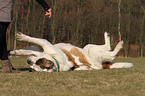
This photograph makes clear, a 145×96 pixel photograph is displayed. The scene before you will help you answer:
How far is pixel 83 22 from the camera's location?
2592 centimetres

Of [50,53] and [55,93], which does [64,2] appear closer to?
[50,53]

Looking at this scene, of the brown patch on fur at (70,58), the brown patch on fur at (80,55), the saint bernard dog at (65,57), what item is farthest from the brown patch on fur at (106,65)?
the brown patch on fur at (70,58)

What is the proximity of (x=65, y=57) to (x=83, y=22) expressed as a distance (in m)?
20.5

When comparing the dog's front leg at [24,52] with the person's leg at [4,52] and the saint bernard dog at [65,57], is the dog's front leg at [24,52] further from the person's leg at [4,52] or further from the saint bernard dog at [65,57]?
the person's leg at [4,52]

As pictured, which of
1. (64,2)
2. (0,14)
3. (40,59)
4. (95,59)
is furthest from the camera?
(64,2)

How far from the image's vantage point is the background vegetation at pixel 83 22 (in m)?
24.3

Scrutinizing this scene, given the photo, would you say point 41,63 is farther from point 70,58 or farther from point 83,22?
point 83,22

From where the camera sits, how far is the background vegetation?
24.3 metres

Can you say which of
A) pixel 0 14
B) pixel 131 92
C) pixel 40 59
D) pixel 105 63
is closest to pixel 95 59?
pixel 105 63

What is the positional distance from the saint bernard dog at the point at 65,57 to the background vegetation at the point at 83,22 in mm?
17803

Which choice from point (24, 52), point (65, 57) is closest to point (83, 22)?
point (65, 57)

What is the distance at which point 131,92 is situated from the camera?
9.87 feet

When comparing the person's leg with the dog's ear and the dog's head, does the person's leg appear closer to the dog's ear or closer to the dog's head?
the dog's head

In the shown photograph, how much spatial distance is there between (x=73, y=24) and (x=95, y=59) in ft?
65.2
